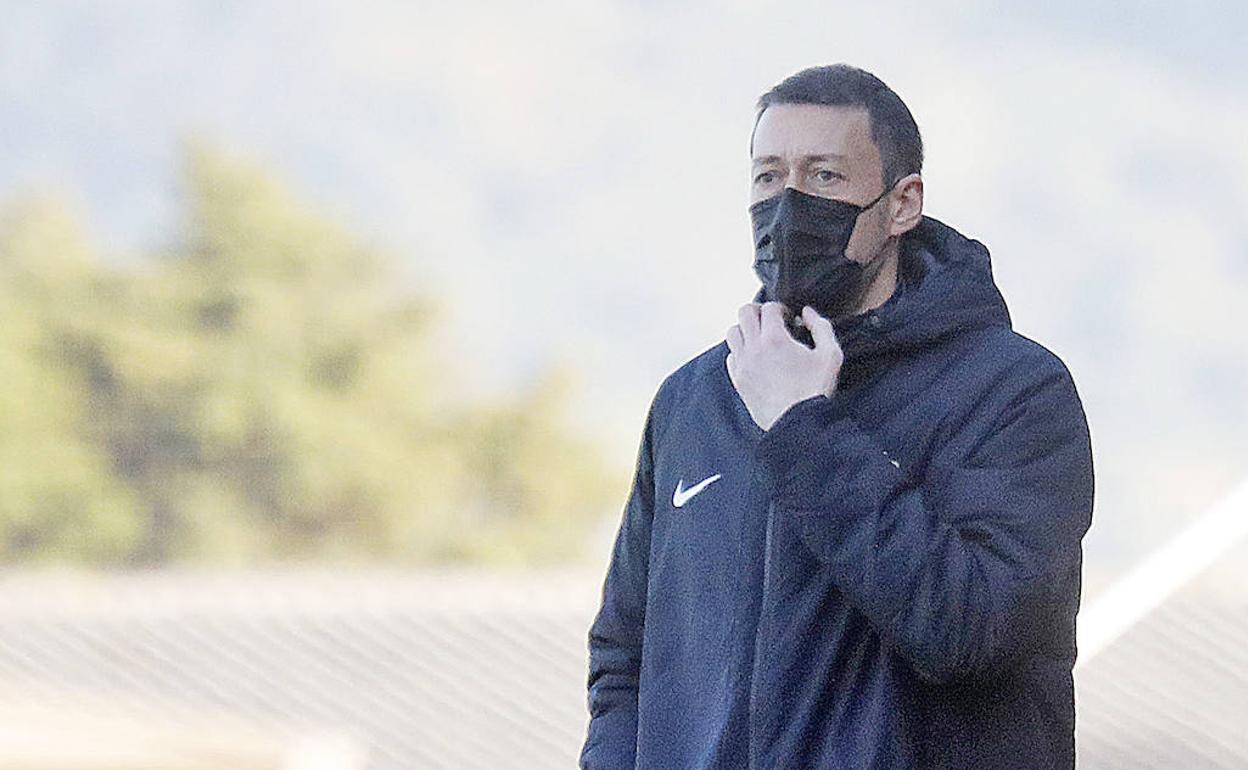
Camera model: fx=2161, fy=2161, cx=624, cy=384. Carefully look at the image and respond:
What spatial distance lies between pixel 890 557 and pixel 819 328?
26 centimetres

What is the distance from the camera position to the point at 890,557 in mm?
1754

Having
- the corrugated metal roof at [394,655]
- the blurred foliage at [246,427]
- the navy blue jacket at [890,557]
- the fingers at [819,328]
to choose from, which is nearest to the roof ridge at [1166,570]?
the navy blue jacket at [890,557]

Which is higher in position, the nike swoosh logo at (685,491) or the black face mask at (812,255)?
the black face mask at (812,255)

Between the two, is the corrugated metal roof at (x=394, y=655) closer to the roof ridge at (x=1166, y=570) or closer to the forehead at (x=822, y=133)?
the roof ridge at (x=1166, y=570)

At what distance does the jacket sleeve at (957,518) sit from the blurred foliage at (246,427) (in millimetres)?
22713

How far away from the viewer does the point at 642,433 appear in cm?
219

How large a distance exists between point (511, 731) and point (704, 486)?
26.1ft

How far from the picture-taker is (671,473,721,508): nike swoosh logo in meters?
1.99

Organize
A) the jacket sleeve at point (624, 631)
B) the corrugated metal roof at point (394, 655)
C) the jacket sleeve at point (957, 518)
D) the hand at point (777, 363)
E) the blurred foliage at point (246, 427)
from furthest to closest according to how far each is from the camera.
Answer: the blurred foliage at point (246, 427) < the corrugated metal roof at point (394, 655) < the jacket sleeve at point (624, 631) < the hand at point (777, 363) < the jacket sleeve at point (957, 518)

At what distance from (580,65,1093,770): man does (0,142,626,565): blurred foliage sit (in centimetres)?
2255

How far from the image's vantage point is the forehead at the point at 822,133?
78.1 inches

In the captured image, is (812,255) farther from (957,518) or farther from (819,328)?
(957,518)

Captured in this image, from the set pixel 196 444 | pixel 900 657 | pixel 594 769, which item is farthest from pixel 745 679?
pixel 196 444

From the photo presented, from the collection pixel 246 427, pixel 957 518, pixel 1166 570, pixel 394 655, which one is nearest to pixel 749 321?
pixel 957 518
